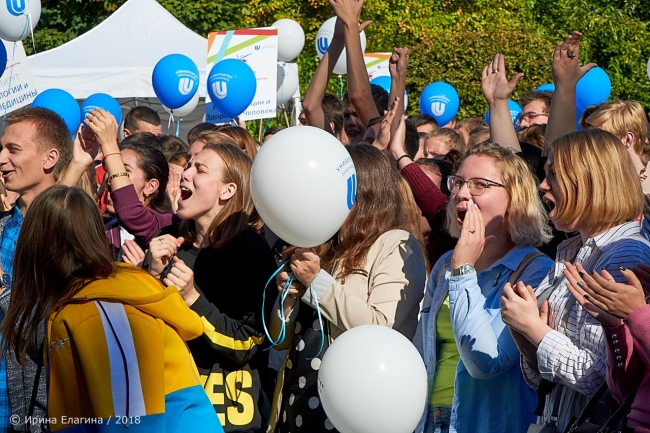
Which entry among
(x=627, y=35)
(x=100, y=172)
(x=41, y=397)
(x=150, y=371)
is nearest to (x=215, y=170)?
(x=41, y=397)

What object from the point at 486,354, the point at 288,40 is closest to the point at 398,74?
the point at 486,354

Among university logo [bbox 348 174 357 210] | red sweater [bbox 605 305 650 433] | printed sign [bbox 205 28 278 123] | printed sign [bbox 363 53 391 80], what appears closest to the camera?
red sweater [bbox 605 305 650 433]

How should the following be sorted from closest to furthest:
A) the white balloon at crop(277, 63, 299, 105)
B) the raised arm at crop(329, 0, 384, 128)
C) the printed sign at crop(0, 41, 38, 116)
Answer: the raised arm at crop(329, 0, 384, 128), the printed sign at crop(0, 41, 38, 116), the white balloon at crop(277, 63, 299, 105)

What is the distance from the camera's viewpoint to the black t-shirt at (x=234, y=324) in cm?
372

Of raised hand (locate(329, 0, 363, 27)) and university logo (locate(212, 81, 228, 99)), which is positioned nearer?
raised hand (locate(329, 0, 363, 27))

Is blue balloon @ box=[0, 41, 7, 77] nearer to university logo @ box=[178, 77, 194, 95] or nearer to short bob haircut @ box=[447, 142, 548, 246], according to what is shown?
university logo @ box=[178, 77, 194, 95]

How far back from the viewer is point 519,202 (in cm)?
361

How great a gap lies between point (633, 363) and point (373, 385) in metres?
0.91

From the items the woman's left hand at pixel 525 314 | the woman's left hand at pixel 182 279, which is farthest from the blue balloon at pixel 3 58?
the woman's left hand at pixel 525 314

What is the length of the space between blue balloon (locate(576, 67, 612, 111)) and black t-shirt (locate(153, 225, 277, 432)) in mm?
4237

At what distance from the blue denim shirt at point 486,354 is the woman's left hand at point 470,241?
8 cm

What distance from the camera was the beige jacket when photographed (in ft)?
11.5

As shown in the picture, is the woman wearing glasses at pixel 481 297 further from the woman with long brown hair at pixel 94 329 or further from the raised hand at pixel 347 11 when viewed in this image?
the raised hand at pixel 347 11

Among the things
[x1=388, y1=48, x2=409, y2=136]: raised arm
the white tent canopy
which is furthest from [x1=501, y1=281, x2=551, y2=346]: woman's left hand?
the white tent canopy
